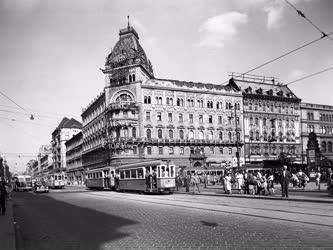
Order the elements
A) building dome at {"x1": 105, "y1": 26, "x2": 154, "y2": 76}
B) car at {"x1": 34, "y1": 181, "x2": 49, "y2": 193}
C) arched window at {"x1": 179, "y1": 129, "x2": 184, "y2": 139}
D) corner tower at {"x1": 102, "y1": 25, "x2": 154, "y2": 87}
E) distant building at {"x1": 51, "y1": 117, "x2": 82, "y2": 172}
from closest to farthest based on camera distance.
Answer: car at {"x1": 34, "y1": 181, "x2": 49, "y2": 193}, corner tower at {"x1": 102, "y1": 25, "x2": 154, "y2": 87}, building dome at {"x1": 105, "y1": 26, "x2": 154, "y2": 76}, arched window at {"x1": 179, "y1": 129, "x2": 184, "y2": 139}, distant building at {"x1": 51, "y1": 117, "x2": 82, "y2": 172}

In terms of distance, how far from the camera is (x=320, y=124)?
263 ft

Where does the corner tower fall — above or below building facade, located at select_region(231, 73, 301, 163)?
above

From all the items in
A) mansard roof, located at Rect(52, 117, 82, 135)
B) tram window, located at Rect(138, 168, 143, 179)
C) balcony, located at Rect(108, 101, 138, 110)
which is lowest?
tram window, located at Rect(138, 168, 143, 179)

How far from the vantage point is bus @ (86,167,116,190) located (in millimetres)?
40344

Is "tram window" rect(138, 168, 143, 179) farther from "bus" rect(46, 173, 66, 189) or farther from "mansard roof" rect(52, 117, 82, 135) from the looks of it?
"mansard roof" rect(52, 117, 82, 135)

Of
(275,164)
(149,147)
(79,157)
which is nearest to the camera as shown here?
(275,164)

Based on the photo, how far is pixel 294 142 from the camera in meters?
74.4

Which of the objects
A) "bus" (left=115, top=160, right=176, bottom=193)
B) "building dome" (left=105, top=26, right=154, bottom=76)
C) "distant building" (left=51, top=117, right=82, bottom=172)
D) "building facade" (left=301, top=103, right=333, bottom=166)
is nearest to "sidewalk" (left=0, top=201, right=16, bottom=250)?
"bus" (left=115, top=160, right=176, bottom=193)

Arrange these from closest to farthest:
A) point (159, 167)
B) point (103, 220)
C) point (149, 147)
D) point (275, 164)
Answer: point (103, 220), point (159, 167), point (275, 164), point (149, 147)

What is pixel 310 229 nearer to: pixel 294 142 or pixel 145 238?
pixel 145 238

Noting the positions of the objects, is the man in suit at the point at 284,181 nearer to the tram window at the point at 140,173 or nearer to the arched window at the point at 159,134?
the tram window at the point at 140,173

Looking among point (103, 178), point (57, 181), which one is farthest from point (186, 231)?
point (57, 181)

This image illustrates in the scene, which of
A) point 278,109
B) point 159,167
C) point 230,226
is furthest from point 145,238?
point 278,109

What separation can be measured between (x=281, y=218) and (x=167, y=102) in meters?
51.2
